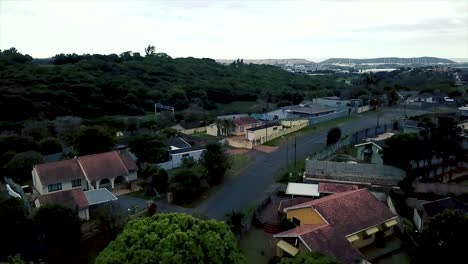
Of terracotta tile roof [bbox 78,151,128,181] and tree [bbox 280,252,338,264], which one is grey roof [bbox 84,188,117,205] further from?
tree [bbox 280,252,338,264]

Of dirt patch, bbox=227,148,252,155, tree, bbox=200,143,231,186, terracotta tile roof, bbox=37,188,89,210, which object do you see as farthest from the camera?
dirt patch, bbox=227,148,252,155

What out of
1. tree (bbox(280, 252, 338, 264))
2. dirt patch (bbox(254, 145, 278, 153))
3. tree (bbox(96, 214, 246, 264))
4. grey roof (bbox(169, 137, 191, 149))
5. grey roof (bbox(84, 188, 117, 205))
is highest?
tree (bbox(96, 214, 246, 264))

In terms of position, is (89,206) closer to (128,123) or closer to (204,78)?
(128,123)

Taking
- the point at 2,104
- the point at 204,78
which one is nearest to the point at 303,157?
the point at 2,104

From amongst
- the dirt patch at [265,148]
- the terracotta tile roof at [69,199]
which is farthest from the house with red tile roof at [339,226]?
the dirt patch at [265,148]

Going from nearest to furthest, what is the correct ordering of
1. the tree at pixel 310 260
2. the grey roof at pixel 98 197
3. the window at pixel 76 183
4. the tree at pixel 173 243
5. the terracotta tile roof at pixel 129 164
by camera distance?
the tree at pixel 173 243 < the tree at pixel 310 260 < the grey roof at pixel 98 197 < the window at pixel 76 183 < the terracotta tile roof at pixel 129 164

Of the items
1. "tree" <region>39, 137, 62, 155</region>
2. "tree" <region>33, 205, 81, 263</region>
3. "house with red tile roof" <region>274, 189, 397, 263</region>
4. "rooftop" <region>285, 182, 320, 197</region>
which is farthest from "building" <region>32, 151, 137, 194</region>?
"house with red tile roof" <region>274, 189, 397, 263</region>

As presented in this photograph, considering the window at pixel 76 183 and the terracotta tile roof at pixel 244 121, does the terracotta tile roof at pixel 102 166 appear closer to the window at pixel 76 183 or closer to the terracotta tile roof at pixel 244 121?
the window at pixel 76 183

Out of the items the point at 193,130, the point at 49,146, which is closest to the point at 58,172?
the point at 49,146
